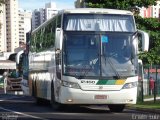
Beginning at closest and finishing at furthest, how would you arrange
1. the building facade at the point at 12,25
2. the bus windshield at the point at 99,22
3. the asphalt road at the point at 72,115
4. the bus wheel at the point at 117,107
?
the asphalt road at the point at 72,115 → the bus windshield at the point at 99,22 → the bus wheel at the point at 117,107 → the building facade at the point at 12,25

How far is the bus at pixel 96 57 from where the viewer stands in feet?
64.1

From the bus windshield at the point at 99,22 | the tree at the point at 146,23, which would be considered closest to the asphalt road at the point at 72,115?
the bus windshield at the point at 99,22

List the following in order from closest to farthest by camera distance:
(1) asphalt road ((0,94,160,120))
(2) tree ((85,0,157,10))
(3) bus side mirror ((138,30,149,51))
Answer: (1) asphalt road ((0,94,160,120)) → (3) bus side mirror ((138,30,149,51)) → (2) tree ((85,0,157,10))

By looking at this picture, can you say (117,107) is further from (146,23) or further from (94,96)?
(146,23)

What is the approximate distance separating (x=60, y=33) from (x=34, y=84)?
28.9ft

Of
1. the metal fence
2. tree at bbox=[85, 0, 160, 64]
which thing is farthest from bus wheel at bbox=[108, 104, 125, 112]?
tree at bbox=[85, 0, 160, 64]

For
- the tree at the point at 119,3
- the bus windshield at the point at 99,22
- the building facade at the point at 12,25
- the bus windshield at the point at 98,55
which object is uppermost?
the tree at the point at 119,3

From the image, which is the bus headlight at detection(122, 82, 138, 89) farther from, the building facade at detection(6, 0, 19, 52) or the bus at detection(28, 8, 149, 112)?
the building facade at detection(6, 0, 19, 52)

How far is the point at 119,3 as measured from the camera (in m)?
35.0

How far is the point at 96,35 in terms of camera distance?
20.2 meters

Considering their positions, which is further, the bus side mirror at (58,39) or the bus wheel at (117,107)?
the bus wheel at (117,107)

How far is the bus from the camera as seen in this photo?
19531 millimetres

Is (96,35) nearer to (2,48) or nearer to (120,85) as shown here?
(120,85)

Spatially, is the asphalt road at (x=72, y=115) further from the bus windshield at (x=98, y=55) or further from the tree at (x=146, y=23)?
the tree at (x=146, y=23)
